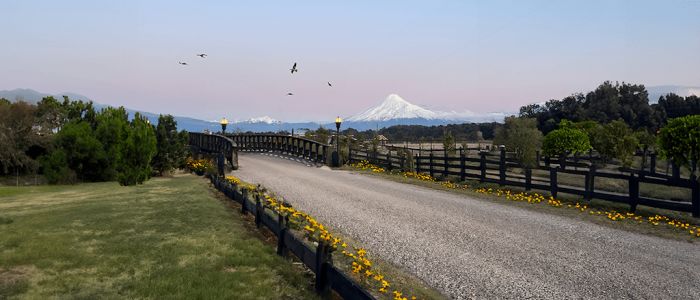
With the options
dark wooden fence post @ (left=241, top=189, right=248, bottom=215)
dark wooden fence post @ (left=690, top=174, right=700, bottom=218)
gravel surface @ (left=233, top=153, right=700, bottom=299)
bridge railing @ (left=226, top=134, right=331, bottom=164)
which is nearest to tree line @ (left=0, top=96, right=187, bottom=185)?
bridge railing @ (left=226, top=134, right=331, bottom=164)

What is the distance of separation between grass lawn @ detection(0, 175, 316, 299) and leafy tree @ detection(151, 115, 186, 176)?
719 inches

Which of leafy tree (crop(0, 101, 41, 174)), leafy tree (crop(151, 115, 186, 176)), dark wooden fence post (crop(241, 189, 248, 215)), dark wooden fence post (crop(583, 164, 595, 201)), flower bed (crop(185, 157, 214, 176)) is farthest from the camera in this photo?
leafy tree (crop(151, 115, 186, 176))

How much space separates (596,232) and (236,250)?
8596 millimetres

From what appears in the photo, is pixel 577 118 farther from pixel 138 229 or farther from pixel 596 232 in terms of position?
pixel 138 229

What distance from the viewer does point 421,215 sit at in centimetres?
1280

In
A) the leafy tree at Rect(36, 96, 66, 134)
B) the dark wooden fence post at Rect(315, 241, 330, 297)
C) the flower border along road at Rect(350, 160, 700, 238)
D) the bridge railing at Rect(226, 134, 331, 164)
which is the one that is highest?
the leafy tree at Rect(36, 96, 66, 134)

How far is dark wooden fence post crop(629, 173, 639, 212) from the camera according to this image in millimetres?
13070

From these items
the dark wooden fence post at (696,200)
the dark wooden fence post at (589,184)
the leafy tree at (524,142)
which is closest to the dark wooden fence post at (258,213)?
the dark wooden fence post at (589,184)

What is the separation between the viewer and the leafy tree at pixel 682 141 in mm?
19328

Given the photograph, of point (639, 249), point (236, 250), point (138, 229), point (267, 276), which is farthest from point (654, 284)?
point (138, 229)

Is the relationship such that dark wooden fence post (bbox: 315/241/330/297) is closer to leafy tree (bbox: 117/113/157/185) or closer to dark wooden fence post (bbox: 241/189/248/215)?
dark wooden fence post (bbox: 241/189/248/215)

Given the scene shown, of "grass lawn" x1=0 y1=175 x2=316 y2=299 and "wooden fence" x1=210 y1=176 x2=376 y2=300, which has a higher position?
"wooden fence" x1=210 y1=176 x2=376 y2=300

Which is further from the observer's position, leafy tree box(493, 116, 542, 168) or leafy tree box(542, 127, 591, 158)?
leafy tree box(493, 116, 542, 168)

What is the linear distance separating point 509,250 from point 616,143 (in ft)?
137
